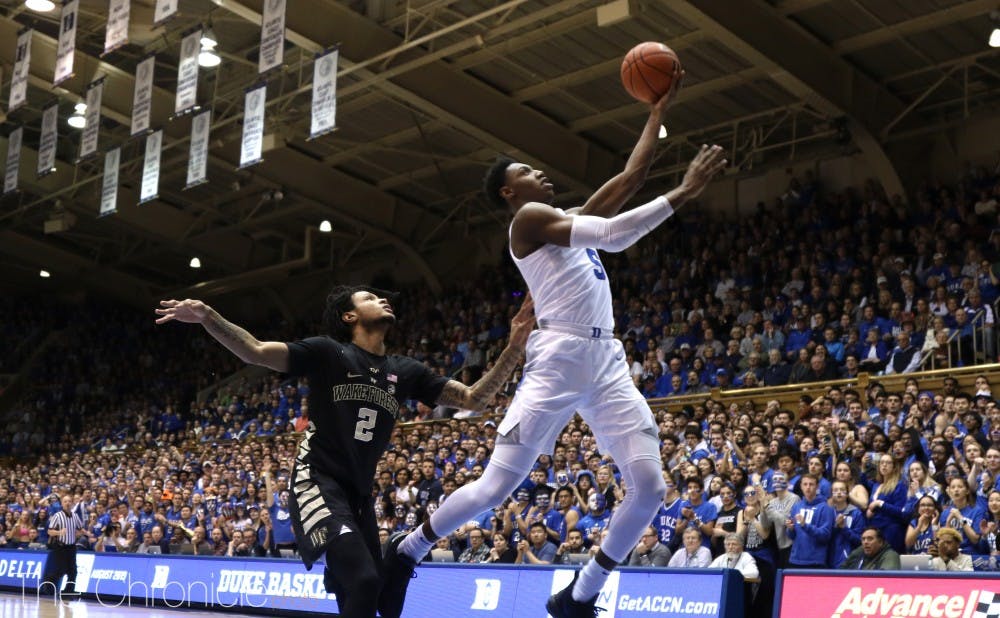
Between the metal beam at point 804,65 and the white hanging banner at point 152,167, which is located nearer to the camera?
the metal beam at point 804,65

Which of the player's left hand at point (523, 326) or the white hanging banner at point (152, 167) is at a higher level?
the white hanging banner at point (152, 167)

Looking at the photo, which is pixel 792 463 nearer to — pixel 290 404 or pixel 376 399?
pixel 376 399

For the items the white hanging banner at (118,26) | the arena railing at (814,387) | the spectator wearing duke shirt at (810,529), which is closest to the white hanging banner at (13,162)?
the white hanging banner at (118,26)

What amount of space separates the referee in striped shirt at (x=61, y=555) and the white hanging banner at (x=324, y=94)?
7336mm

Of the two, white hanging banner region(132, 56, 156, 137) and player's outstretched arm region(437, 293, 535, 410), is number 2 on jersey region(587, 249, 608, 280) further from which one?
white hanging banner region(132, 56, 156, 137)

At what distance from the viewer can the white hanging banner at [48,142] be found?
901 inches

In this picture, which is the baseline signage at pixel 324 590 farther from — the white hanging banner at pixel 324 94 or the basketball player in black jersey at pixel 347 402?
the white hanging banner at pixel 324 94

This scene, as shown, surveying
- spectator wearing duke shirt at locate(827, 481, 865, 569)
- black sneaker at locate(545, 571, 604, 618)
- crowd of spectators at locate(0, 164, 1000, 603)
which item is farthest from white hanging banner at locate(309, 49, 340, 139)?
black sneaker at locate(545, 571, 604, 618)

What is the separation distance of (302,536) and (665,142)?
20.6m

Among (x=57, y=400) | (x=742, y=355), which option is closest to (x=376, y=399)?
(x=742, y=355)

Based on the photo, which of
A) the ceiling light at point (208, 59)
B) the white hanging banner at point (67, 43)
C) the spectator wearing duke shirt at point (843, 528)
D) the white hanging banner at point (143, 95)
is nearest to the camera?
the spectator wearing duke shirt at point (843, 528)

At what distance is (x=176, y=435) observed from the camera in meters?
30.6

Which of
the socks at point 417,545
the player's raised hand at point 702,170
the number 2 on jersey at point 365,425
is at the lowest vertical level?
the socks at point 417,545

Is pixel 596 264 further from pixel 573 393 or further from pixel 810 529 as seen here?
pixel 810 529
